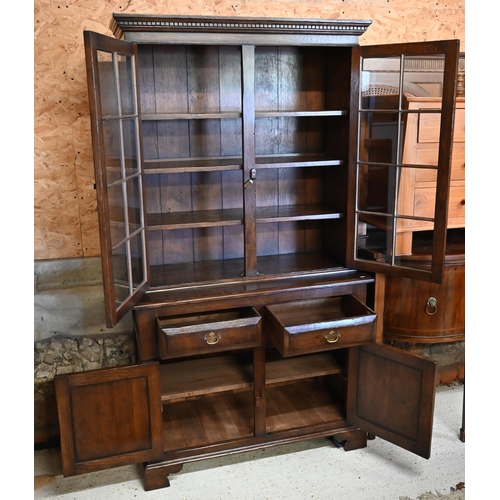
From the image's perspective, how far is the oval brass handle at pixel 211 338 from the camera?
222cm

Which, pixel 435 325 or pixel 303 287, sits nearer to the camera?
pixel 303 287

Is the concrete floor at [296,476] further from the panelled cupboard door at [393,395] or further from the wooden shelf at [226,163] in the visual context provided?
the wooden shelf at [226,163]

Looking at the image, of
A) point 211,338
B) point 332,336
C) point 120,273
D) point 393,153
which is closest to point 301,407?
point 332,336

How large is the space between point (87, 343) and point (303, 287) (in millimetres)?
1097

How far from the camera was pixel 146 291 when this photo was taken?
2326 mm

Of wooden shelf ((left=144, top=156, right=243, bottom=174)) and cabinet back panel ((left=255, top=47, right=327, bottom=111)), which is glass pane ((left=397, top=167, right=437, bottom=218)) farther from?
wooden shelf ((left=144, top=156, right=243, bottom=174))

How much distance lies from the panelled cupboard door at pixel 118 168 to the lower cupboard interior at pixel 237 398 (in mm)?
492

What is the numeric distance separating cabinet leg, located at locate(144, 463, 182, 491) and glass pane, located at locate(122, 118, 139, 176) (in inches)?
49.0

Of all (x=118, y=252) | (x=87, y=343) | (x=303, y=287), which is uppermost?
(x=118, y=252)

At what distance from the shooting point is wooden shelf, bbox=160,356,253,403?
2.38m

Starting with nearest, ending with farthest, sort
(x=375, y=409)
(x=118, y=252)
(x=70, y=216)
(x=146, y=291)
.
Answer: (x=118, y=252) < (x=146, y=291) < (x=375, y=409) < (x=70, y=216)

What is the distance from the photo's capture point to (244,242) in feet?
7.97

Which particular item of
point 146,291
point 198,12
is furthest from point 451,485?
point 198,12

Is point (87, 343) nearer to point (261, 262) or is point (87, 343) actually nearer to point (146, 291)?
point (146, 291)
